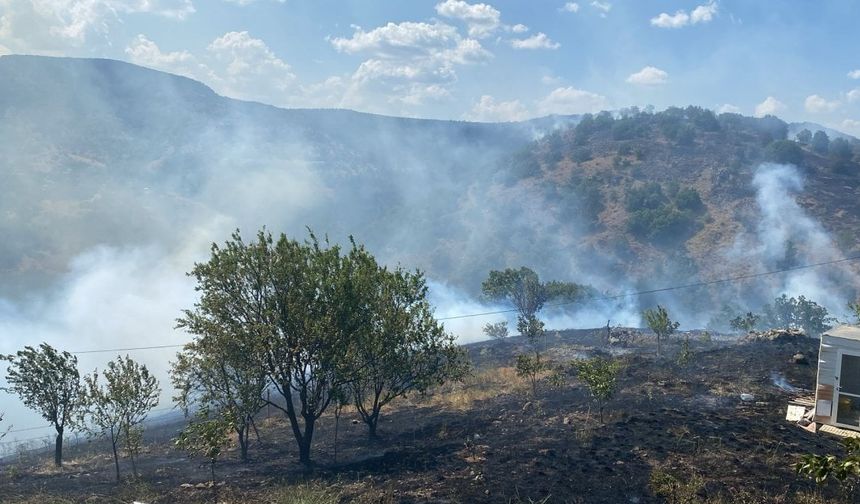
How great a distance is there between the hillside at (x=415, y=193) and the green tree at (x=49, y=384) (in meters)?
72.0

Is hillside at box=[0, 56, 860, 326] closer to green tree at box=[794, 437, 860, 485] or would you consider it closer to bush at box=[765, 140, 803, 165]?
bush at box=[765, 140, 803, 165]

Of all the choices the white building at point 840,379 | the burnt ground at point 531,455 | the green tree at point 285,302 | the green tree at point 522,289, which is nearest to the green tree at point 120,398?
the burnt ground at point 531,455

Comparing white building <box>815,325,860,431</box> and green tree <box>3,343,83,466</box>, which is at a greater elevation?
white building <box>815,325,860,431</box>

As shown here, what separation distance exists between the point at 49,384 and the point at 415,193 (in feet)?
429

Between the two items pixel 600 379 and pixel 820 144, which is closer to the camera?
pixel 600 379

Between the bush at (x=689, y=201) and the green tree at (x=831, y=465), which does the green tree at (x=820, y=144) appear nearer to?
the bush at (x=689, y=201)

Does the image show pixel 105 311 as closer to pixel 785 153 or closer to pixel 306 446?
pixel 306 446

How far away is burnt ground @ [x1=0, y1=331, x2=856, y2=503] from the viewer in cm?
1802

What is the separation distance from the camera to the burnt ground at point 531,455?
18.0 meters

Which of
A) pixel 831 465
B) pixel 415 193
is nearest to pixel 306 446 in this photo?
pixel 831 465

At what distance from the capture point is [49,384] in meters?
26.8

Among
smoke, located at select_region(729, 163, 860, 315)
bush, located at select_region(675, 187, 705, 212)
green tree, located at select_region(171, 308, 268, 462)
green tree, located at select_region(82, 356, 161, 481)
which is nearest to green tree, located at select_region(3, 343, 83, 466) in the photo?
green tree, located at select_region(82, 356, 161, 481)

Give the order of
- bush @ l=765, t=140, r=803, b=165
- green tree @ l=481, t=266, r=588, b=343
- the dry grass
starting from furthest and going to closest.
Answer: bush @ l=765, t=140, r=803, b=165
green tree @ l=481, t=266, r=588, b=343
the dry grass

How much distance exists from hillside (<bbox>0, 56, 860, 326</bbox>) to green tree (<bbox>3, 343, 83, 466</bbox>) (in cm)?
7203
